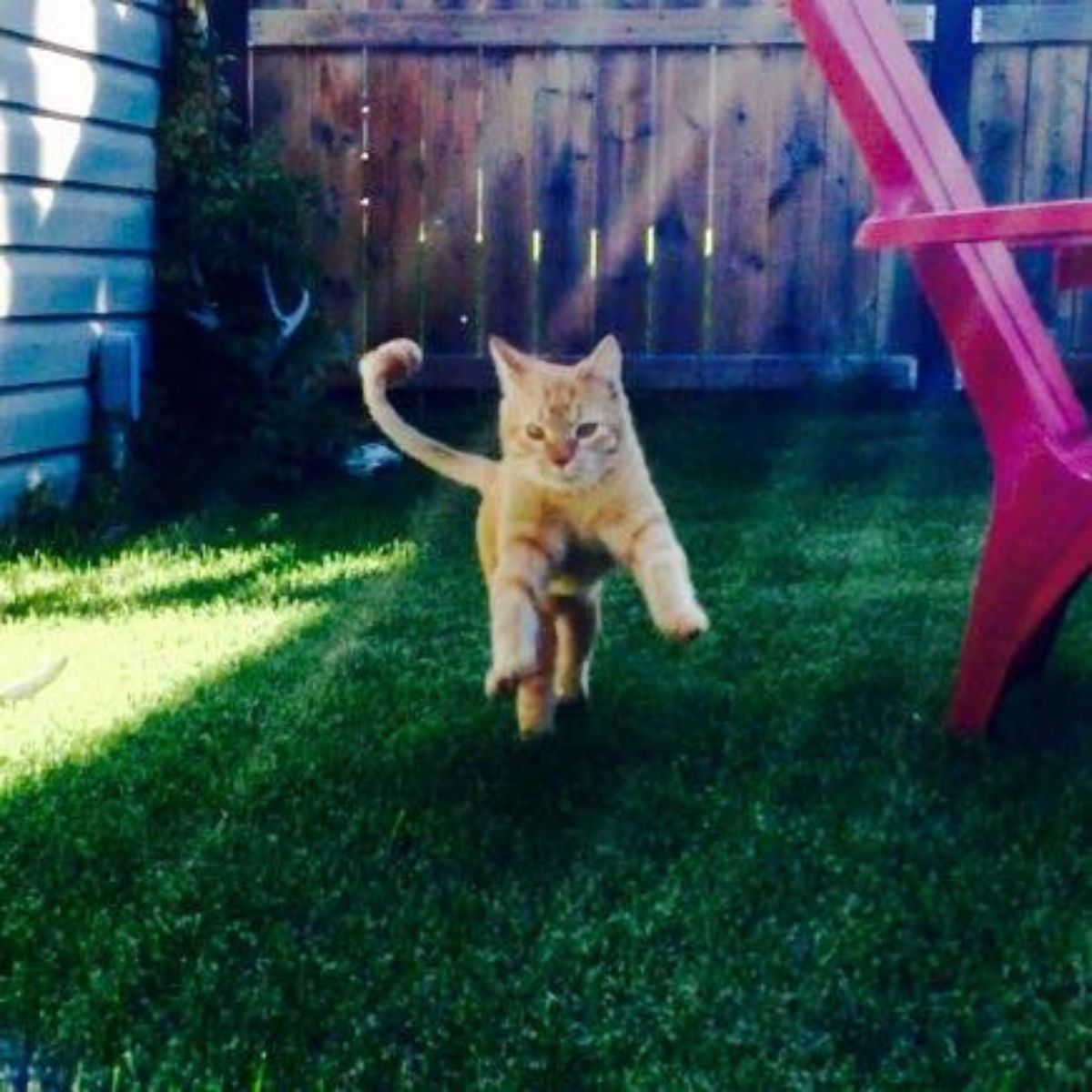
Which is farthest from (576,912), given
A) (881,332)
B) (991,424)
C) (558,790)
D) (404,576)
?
(881,332)

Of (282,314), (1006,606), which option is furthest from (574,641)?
(282,314)

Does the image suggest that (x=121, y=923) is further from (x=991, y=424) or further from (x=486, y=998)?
(x=991, y=424)

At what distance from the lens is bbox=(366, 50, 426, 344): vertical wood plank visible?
247 inches

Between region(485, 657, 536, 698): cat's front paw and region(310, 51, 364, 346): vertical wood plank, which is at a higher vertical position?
region(310, 51, 364, 346): vertical wood plank

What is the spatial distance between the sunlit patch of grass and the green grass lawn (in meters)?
0.01

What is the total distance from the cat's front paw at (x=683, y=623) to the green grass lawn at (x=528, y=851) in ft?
0.69

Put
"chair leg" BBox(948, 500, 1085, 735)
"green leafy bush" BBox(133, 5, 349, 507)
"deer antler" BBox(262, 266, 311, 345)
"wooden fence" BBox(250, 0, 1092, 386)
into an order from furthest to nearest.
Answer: "wooden fence" BBox(250, 0, 1092, 386) < "deer antler" BBox(262, 266, 311, 345) < "green leafy bush" BBox(133, 5, 349, 507) < "chair leg" BBox(948, 500, 1085, 735)

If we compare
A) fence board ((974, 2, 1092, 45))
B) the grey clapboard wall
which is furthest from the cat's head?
fence board ((974, 2, 1092, 45))

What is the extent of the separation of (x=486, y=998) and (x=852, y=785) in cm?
Answer: 80

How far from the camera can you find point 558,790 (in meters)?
2.53

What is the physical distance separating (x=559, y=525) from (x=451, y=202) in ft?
12.5

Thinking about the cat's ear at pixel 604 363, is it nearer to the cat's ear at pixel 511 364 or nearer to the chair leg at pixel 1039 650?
the cat's ear at pixel 511 364

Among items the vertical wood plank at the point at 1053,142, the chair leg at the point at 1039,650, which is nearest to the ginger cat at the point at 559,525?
the chair leg at the point at 1039,650

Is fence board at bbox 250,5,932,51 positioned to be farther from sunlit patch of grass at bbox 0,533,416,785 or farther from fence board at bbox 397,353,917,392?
sunlit patch of grass at bbox 0,533,416,785
